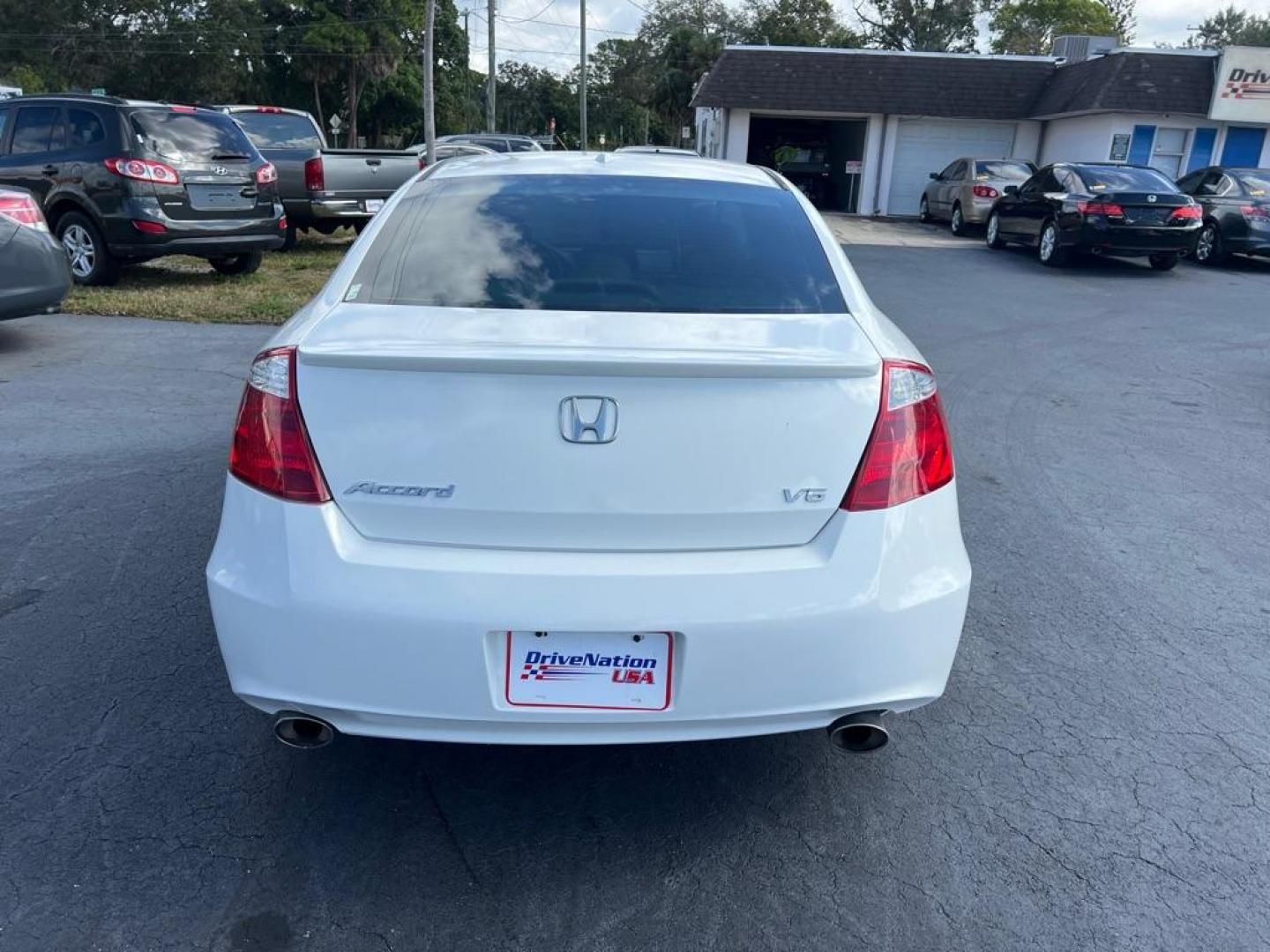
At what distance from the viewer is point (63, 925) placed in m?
2.39

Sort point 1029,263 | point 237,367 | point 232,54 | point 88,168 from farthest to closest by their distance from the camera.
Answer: point 232,54 → point 1029,263 → point 88,168 → point 237,367

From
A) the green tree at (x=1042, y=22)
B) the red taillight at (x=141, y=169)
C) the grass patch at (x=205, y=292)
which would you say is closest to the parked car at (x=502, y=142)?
the grass patch at (x=205, y=292)

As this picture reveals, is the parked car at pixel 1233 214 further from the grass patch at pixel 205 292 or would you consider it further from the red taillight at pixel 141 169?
the red taillight at pixel 141 169

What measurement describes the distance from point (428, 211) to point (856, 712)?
6.61 ft

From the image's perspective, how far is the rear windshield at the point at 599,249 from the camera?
289 cm

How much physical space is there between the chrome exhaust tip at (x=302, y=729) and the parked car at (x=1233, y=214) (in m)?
16.8

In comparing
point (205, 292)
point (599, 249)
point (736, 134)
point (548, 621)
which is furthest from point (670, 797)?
point (736, 134)

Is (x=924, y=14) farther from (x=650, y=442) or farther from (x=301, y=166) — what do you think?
(x=650, y=442)

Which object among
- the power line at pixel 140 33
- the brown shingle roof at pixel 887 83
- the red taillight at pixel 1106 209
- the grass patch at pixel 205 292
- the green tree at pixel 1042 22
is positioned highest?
the green tree at pixel 1042 22

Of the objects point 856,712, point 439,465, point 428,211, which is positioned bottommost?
point 856,712

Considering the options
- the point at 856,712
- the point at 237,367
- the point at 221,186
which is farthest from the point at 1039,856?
the point at 221,186

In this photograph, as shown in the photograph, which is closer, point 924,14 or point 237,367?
point 237,367

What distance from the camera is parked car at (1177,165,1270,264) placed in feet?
53.2

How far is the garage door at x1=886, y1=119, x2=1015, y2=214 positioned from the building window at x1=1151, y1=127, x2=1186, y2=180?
442cm
